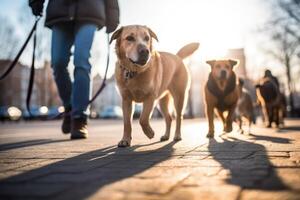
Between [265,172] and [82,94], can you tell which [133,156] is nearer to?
[265,172]

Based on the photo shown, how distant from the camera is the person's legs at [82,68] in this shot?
545 centimetres

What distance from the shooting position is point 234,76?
6430 millimetres

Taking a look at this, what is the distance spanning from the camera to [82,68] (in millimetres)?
5488

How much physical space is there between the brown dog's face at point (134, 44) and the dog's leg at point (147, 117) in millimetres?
485

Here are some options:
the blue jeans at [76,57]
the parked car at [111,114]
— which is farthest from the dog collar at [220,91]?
the parked car at [111,114]

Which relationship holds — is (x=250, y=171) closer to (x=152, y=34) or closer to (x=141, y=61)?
(x=141, y=61)

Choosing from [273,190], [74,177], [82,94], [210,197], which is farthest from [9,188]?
[82,94]

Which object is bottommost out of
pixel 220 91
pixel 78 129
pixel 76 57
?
pixel 78 129

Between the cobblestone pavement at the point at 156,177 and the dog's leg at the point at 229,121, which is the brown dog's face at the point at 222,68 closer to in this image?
the dog's leg at the point at 229,121

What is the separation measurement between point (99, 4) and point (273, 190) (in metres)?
4.49

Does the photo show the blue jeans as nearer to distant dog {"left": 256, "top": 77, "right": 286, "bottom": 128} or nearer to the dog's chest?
the dog's chest

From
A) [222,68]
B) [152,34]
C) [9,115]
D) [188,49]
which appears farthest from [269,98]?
[9,115]

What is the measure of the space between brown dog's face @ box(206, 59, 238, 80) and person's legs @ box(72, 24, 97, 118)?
6.93 feet

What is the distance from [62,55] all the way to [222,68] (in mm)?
2588
